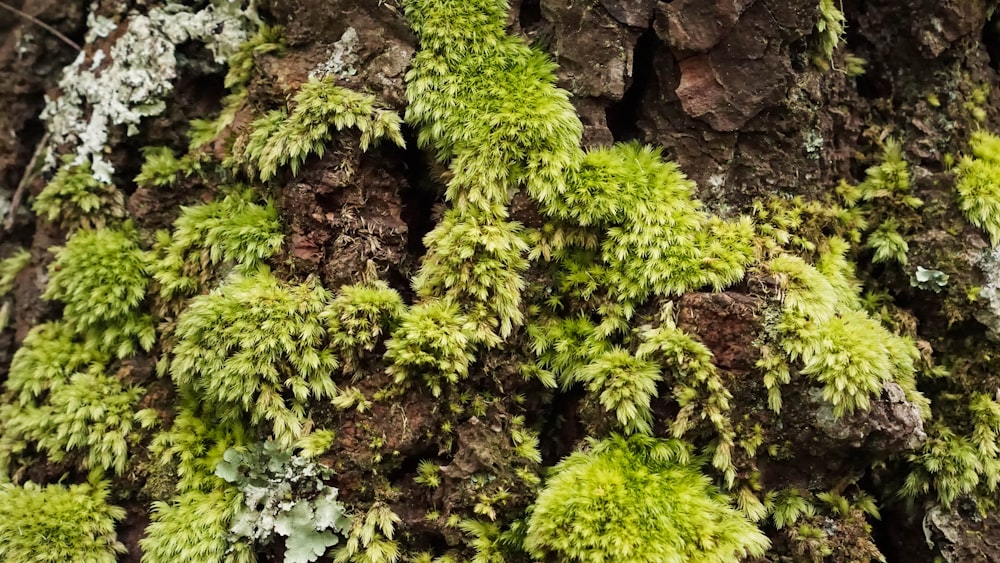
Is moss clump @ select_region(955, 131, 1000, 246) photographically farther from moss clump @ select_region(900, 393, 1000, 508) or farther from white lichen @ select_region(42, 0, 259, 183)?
white lichen @ select_region(42, 0, 259, 183)

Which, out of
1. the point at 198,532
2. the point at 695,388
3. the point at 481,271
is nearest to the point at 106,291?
the point at 198,532

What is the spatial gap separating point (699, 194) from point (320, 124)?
1.96 metres

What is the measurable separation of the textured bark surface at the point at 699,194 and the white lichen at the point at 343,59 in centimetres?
2

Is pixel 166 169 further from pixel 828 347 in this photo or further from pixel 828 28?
pixel 828 28

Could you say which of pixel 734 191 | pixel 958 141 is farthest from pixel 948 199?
pixel 734 191

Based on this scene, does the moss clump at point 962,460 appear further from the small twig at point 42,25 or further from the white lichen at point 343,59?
the small twig at point 42,25

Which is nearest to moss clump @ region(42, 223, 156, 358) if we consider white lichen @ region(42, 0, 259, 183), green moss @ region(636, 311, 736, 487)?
white lichen @ region(42, 0, 259, 183)

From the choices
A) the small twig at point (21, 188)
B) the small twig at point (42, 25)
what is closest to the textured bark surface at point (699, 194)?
the small twig at point (21, 188)

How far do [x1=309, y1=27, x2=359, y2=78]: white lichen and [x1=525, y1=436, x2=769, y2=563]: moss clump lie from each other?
2.30 metres

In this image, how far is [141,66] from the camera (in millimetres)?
3762

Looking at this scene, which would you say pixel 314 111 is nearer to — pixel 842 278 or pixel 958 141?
pixel 842 278

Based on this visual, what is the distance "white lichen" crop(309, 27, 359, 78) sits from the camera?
10.9 ft

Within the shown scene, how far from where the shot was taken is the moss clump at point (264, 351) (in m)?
2.96

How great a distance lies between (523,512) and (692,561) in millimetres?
764
